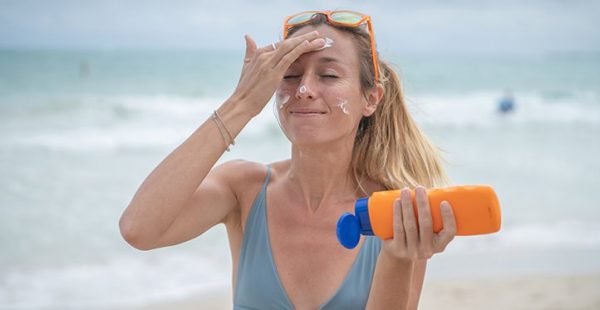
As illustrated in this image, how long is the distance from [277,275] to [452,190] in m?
1.23

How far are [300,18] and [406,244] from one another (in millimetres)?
1308

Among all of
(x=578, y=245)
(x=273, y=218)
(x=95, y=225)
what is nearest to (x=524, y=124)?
(x=578, y=245)

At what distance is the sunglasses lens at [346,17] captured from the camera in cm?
283

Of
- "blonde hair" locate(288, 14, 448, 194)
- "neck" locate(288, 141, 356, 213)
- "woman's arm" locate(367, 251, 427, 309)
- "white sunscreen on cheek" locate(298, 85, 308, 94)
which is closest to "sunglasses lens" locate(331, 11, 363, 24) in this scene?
"blonde hair" locate(288, 14, 448, 194)

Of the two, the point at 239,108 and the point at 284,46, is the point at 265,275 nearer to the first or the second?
the point at 239,108

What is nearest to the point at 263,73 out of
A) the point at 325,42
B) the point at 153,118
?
the point at 325,42

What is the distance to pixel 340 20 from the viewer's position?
2.82 meters

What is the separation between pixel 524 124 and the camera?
19609mm

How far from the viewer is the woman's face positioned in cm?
269

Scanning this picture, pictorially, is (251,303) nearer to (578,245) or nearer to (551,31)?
(578,245)

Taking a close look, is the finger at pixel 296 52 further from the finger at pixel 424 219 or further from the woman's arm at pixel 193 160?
the finger at pixel 424 219

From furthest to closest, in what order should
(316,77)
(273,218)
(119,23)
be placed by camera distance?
(119,23) → (273,218) → (316,77)

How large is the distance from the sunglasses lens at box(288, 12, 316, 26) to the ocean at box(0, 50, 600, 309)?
480 millimetres

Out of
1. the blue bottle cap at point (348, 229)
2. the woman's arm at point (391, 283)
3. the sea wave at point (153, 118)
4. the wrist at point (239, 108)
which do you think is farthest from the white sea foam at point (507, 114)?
the blue bottle cap at point (348, 229)
